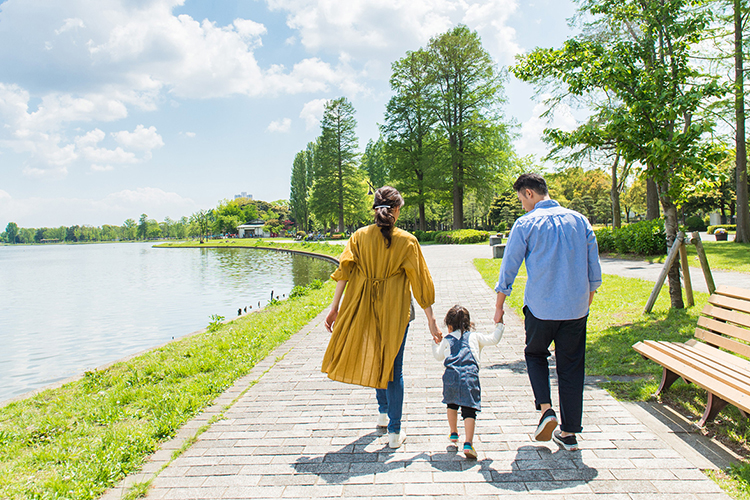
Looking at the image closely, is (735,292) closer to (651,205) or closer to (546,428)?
(546,428)

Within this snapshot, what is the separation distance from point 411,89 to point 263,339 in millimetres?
35232

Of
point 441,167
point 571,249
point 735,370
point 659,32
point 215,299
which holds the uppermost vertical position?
point 441,167

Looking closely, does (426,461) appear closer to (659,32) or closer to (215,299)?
(659,32)

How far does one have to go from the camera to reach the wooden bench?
9.55ft

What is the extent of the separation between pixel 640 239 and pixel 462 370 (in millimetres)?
14747

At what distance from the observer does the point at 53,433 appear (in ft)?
12.3

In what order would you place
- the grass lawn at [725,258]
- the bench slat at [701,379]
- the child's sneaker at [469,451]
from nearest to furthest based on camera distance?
1. the bench slat at [701,379]
2. the child's sneaker at [469,451]
3. the grass lawn at [725,258]

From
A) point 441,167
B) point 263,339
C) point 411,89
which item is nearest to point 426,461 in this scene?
point 263,339

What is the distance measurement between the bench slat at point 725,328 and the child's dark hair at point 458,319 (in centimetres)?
235

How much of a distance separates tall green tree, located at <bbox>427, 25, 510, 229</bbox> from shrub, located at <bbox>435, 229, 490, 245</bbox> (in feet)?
9.40

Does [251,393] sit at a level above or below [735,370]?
below

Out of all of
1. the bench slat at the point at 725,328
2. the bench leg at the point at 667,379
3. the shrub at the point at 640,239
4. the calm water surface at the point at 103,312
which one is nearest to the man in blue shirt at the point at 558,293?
the bench leg at the point at 667,379

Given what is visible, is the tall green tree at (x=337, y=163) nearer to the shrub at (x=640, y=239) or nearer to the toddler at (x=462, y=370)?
the shrub at (x=640, y=239)

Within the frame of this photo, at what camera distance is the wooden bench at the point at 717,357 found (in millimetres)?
2910
